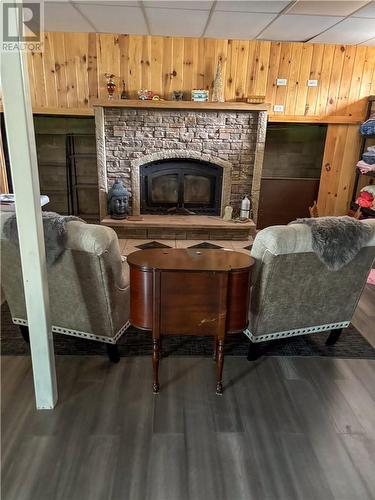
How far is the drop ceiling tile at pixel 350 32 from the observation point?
11.8 feet

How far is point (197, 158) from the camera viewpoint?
4.78 meters

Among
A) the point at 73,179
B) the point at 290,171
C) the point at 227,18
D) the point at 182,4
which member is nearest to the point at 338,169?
the point at 290,171

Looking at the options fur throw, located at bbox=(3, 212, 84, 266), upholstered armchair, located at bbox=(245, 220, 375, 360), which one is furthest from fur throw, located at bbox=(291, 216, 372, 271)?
fur throw, located at bbox=(3, 212, 84, 266)

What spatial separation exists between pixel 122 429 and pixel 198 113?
12.8 ft

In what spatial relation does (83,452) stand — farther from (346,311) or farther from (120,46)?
(120,46)

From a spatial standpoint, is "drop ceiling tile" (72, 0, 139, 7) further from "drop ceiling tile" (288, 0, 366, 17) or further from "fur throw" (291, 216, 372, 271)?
"fur throw" (291, 216, 372, 271)

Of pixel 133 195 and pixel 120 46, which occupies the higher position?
pixel 120 46

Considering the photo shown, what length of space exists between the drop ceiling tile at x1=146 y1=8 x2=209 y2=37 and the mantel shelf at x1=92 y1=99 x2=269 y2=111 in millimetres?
762

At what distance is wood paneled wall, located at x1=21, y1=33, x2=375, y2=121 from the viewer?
4410mm

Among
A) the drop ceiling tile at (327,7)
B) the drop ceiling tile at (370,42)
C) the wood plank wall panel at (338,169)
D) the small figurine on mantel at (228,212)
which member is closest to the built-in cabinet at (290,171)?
the wood plank wall panel at (338,169)

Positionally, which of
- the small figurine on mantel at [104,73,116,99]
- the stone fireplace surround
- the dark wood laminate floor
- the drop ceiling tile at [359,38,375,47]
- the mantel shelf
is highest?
the drop ceiling tile at [359,38,375,47]

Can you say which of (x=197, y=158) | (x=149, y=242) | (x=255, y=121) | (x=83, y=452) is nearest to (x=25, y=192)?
(x=83, y=452)

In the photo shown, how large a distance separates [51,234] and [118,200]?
294cm

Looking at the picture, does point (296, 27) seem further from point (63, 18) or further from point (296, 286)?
point (296, 286)
